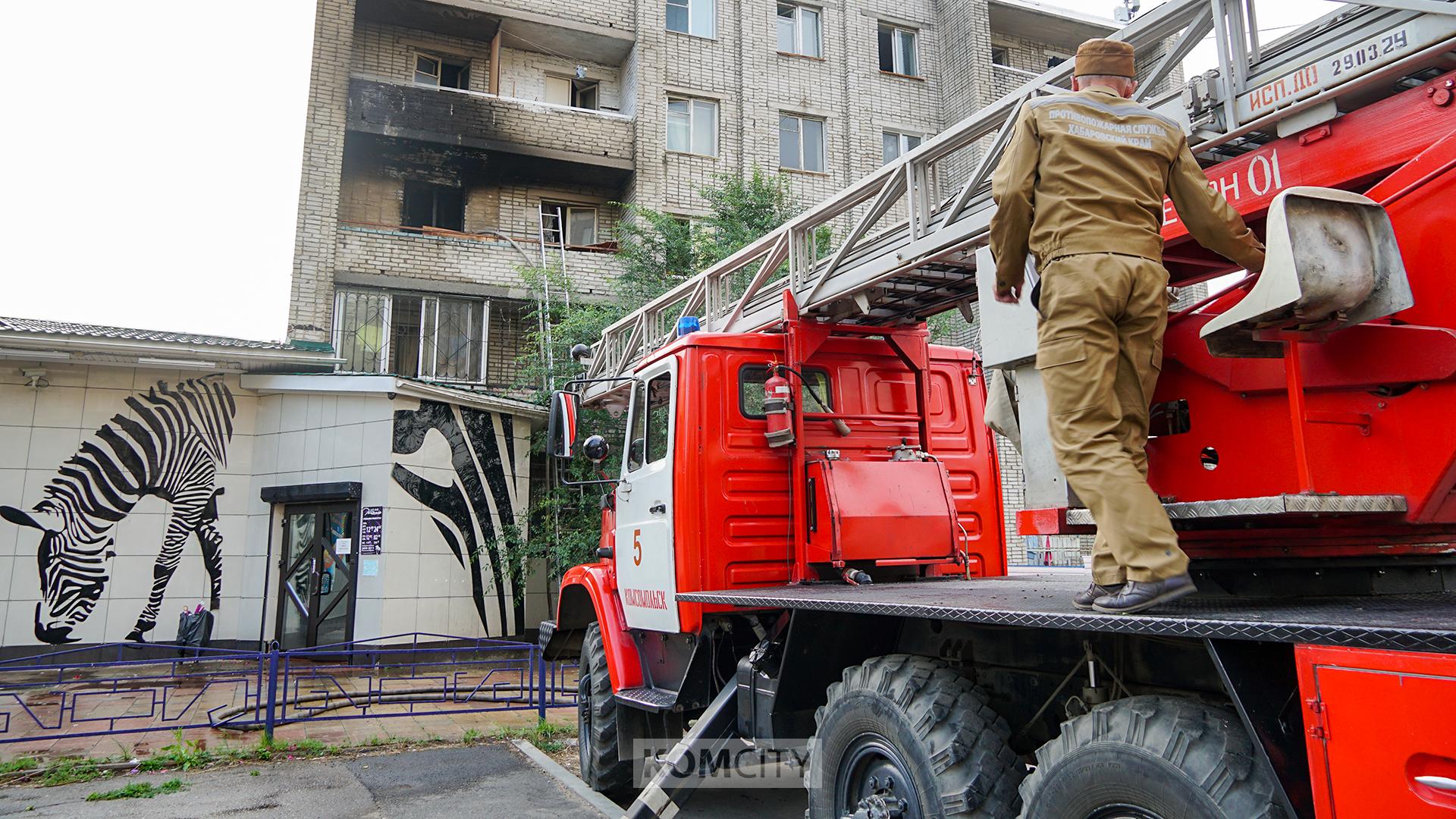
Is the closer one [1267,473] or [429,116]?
[1267,473]

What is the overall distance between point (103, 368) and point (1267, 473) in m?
15.3

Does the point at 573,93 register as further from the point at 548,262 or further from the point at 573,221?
the point at 548,262

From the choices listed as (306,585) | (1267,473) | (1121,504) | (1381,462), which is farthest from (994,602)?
(306,585)

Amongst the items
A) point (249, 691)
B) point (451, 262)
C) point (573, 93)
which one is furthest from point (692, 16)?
point (249, 691)

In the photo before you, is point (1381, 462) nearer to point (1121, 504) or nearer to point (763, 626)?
point (1121, 504)

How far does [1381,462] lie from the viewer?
2.56 meters

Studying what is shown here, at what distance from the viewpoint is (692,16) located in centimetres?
2008

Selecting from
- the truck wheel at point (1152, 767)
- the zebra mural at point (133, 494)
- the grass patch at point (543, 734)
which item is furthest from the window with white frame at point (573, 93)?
the truck wheel at point (1152, 767)

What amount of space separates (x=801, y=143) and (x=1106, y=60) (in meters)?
17.8

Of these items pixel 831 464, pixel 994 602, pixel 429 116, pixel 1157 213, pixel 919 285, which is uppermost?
pixel 429 116

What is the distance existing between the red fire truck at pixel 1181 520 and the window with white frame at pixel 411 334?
12.5m

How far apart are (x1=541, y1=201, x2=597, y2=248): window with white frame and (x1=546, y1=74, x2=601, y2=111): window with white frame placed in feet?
7.00

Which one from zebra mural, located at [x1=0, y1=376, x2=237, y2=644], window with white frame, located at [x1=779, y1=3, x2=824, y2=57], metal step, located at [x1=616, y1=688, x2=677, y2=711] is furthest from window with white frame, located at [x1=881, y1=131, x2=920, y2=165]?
metal step, located at [x1=616, y1=688, x2=677, y2=711]

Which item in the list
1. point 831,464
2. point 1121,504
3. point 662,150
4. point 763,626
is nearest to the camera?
point 1121,504
